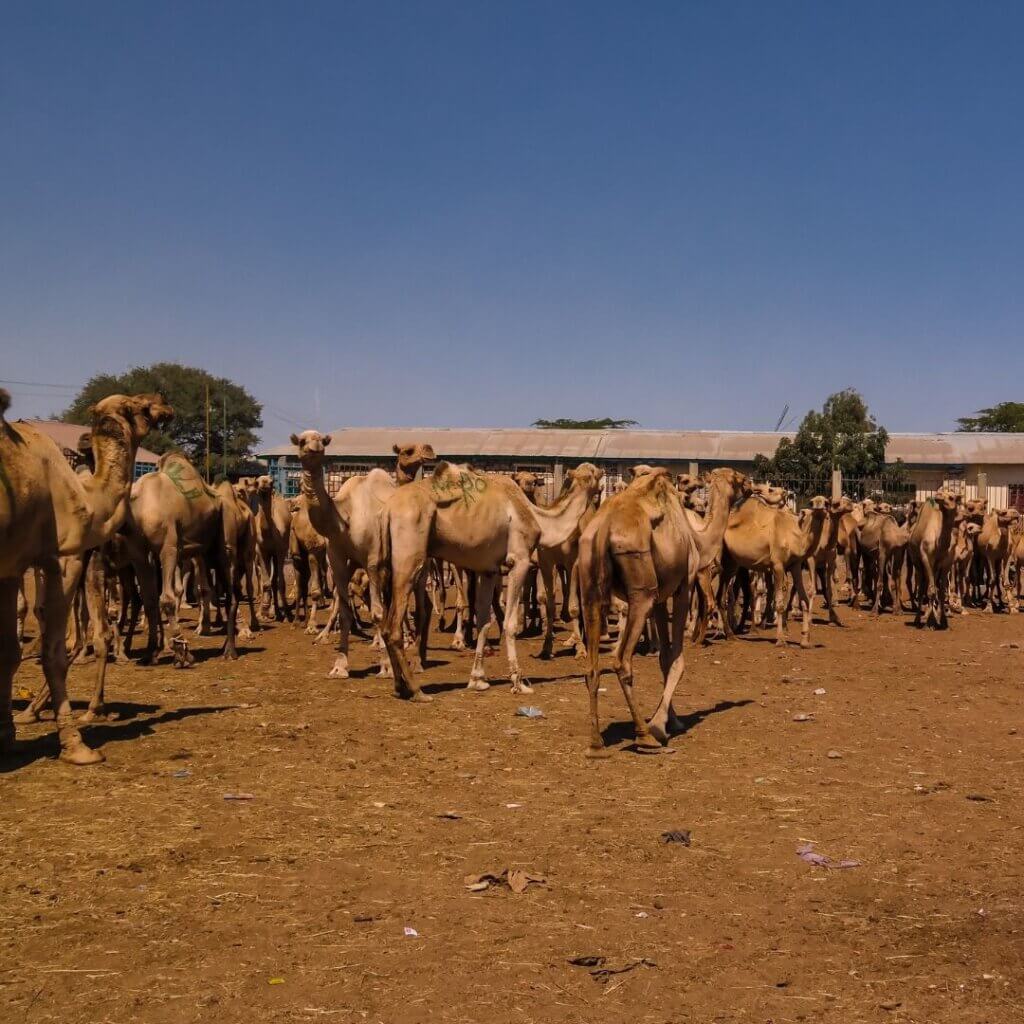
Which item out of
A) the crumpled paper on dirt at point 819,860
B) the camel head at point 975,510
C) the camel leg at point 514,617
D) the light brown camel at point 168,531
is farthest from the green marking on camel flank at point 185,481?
the camel head at point 975,510

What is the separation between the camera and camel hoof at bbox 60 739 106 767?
838 centimetres

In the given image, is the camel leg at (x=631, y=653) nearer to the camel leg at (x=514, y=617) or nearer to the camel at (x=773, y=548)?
the camel leg at (x=514, y=617)

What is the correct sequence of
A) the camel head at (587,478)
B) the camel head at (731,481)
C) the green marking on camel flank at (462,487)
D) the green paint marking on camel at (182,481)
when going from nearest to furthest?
the camel head at (731,481) → the green marking on camel flank at (462,487) → the camel head at (587,478) → the green paint marking on camel at (182,481)

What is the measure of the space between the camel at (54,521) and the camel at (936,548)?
1529 cm

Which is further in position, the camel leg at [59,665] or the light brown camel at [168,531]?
the light brown camel at [168,531]

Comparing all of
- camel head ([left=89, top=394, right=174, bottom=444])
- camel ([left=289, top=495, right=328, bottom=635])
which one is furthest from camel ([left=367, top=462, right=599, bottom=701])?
camel ([left=289, top=495, right=328, bottom=635])

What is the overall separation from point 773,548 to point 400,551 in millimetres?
7692

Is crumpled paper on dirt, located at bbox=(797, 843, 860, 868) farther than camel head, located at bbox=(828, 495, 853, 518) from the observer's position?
No

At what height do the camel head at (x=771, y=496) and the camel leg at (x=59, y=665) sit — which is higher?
the camel head at (x=771, y=496)

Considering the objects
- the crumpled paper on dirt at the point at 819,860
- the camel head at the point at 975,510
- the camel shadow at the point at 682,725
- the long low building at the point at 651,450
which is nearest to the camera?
the crumpled paper on dirt at the point at 819,860

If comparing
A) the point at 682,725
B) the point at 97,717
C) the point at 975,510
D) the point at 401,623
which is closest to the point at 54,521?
the point at 97,717

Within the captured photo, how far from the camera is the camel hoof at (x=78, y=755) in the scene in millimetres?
8375

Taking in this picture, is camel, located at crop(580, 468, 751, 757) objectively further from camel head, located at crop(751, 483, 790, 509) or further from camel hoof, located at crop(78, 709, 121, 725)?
camel head, located at crop(751, 483, 790, 509)

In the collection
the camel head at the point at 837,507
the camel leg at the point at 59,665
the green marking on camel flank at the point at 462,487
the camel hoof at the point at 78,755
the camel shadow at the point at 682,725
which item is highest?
the green marking on camel flank at the point at 462,487
